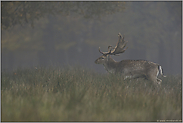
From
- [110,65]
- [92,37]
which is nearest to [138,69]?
[110,65]

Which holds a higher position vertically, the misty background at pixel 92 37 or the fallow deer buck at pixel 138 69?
the misty background at pixel 92 37

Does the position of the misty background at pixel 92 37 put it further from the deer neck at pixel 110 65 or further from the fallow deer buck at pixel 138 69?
the fallow deer buck at pixel 138 69

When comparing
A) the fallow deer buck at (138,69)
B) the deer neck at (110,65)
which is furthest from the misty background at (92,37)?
the fallow deer buck at (138,69)

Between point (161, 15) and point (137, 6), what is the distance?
2.63 meters

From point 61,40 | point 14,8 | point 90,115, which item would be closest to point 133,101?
point 90,115

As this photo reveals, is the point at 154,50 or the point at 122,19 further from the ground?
the point at 122,19

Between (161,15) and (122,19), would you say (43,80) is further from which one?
(161,15)

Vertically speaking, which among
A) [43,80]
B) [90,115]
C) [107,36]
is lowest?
[90,115]

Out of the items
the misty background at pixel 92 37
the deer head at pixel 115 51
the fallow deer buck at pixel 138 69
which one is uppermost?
the misty background at pixel 92 37

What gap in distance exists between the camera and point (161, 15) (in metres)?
17.7

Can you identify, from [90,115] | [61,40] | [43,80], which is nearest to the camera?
[90,115]

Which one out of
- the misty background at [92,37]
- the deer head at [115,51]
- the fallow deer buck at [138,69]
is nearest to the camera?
the fallow deer buck at [138,69]

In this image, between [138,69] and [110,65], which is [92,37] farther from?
[138,69]

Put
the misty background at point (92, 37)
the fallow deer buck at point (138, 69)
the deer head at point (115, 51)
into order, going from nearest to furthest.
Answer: the fallow deer buck at point (138, 69)
the deer head at point (115, 51)
the misty background at point (92, 37)
